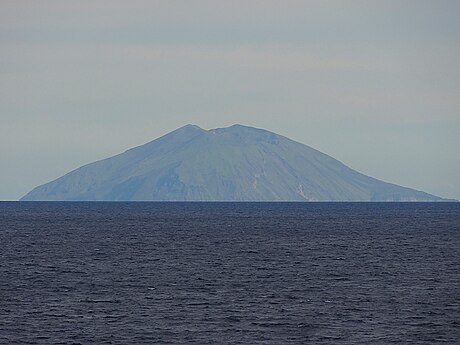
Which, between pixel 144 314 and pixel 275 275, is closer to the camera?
pixel 144 314

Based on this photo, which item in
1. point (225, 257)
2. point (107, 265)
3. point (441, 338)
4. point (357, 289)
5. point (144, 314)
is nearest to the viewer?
point (441, 338)

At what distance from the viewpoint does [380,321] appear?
65.4 m

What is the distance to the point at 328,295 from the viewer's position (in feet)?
261

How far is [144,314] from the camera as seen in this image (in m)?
67.8

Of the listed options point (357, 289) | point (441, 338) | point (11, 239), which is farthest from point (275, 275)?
point (11, 239)

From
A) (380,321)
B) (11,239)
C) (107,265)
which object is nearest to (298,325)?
(380,321)

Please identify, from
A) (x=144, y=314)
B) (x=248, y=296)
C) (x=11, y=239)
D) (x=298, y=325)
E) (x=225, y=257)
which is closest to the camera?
(x=298, y=325)

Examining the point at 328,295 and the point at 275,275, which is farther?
the point at 275,275

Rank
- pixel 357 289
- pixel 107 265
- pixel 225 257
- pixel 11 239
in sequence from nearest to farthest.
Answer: pixel 357 289 < pixel 107 265 < pixel 225 257 < pixel 11 239

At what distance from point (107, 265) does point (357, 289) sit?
36677 mm

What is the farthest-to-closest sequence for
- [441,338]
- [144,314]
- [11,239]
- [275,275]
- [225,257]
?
[11,239], [225,257], [275,275], [144,314], [441,338]

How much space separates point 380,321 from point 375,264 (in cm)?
4653

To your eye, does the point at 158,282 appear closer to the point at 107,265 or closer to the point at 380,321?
the point at 107,265

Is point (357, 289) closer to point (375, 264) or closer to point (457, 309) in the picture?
point (457, 309)
